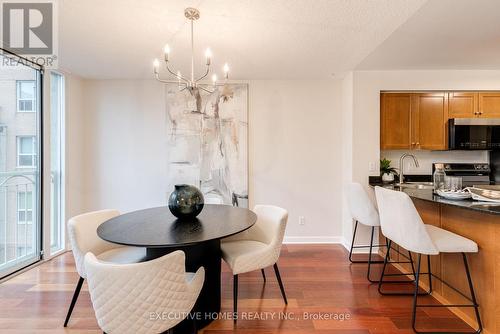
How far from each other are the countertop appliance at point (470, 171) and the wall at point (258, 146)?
62.4 inches

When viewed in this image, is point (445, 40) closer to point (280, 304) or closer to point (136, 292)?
point (280, 304)

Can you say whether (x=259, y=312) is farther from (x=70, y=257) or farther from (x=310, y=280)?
(x=70, y=257)

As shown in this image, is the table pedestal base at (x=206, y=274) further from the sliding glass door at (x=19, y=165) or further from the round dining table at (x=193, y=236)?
the sliding glass door at (x=19, y=165)

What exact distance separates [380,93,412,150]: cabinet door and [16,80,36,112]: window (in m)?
4.26

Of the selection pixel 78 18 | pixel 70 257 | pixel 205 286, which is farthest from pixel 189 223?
pixel 70 257

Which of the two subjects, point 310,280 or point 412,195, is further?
point 310,280

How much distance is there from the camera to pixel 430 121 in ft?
11.0

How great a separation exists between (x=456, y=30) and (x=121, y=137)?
3.96 meters

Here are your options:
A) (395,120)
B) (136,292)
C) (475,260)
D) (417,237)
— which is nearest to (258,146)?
(395,120)

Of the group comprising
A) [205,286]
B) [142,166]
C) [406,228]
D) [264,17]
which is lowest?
[205,286]

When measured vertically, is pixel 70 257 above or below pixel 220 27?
below

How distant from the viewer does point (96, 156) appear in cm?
359

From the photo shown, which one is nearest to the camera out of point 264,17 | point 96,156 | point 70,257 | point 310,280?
point 264,17

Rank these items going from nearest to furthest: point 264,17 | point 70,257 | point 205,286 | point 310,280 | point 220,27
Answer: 1. point 205,286
2. point 264,17
3. point 220,27
4. point 310,280
5. point 70,257
